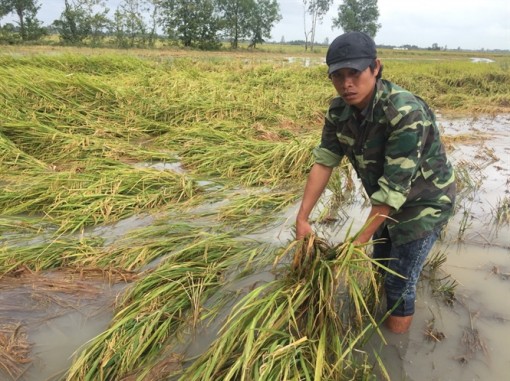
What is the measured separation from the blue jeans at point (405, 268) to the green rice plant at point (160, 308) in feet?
A: 2.84

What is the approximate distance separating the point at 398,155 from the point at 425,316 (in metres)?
1.13

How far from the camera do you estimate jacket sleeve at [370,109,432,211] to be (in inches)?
58.2

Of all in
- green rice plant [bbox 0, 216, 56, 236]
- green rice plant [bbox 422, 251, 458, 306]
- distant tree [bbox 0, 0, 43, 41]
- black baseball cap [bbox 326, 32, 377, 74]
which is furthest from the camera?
distant tree [bbox 0, 0, 43, 41]

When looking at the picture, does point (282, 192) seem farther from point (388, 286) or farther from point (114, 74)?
point (114, 74)

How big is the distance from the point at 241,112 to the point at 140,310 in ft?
16.1

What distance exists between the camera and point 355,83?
150 cm

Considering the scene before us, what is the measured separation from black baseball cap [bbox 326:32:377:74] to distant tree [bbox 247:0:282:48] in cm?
4192

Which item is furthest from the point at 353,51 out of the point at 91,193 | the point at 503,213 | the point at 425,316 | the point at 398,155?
the point at 91,193

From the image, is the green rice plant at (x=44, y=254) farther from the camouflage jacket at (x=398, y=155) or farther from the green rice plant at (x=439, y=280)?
the green rice plant at (x=439, y=280)

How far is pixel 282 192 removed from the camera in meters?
3.76

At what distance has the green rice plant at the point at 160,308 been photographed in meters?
1.71

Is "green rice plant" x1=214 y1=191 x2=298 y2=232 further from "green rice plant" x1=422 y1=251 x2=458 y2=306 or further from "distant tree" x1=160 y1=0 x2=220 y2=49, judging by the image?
"distant tree" x1=160 y1=0 x2=220 y2=49

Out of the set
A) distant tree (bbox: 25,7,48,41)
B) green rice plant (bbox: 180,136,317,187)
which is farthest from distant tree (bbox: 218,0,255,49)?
green rice plant (bbox: 180,136,317,187)

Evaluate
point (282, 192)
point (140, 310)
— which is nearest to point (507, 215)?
point (282, 192)
